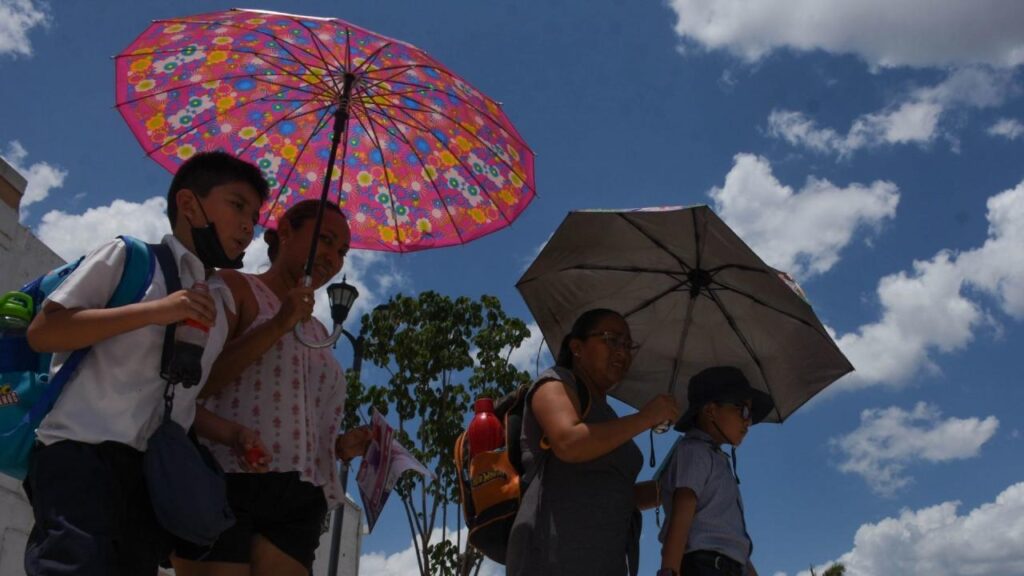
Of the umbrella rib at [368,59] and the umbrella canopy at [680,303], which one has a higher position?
the umbrella rib at [368,59]

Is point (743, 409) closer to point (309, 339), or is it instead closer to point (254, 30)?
point (309, 339)

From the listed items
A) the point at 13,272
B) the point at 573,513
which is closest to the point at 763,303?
the point at 573,513

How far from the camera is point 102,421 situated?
A: 224 centimetres

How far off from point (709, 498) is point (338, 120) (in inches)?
91.1

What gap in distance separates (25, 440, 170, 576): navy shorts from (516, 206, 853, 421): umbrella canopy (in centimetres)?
246

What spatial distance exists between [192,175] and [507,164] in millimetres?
1816

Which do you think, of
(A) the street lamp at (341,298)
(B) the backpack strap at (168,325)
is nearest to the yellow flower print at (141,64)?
(B) the backpack strap at (168,325)

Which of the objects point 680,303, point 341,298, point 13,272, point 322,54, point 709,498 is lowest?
point 709,498

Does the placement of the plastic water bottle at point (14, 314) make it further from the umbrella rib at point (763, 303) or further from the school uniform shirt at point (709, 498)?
the umbrella rib at point (763, 303)

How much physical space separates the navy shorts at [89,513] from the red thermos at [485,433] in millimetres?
1536

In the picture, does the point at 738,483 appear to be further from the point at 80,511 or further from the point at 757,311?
the point at 80,511

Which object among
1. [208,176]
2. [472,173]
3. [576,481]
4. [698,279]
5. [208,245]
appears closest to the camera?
[208,245]

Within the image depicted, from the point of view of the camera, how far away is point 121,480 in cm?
223

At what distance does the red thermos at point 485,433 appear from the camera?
3.64 m
